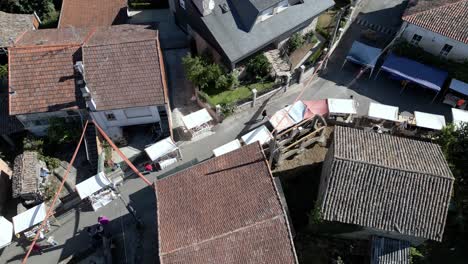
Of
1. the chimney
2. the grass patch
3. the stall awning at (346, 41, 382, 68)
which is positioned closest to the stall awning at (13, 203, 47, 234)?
the grass patch

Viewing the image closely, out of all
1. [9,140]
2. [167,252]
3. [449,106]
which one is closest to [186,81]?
[9,140]

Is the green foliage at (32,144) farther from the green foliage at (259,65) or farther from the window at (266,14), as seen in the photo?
the window at (266,14)

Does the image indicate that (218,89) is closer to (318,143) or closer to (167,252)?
(318,143)

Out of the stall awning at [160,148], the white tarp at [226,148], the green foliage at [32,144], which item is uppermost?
the white tarp at [226,148]

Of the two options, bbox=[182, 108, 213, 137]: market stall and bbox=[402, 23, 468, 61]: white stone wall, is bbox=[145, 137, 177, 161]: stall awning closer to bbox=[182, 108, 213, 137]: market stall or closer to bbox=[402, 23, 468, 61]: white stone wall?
bbox=[182, 108, 213, 137]: market stall

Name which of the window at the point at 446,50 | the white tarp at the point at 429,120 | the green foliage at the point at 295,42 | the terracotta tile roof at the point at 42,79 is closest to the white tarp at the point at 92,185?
the terracotta tile roof at the point at 42,79

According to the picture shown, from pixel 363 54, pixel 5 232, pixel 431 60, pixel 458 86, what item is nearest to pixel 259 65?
pixel 363 54

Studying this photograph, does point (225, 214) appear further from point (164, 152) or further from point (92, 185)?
point (92, 185)
